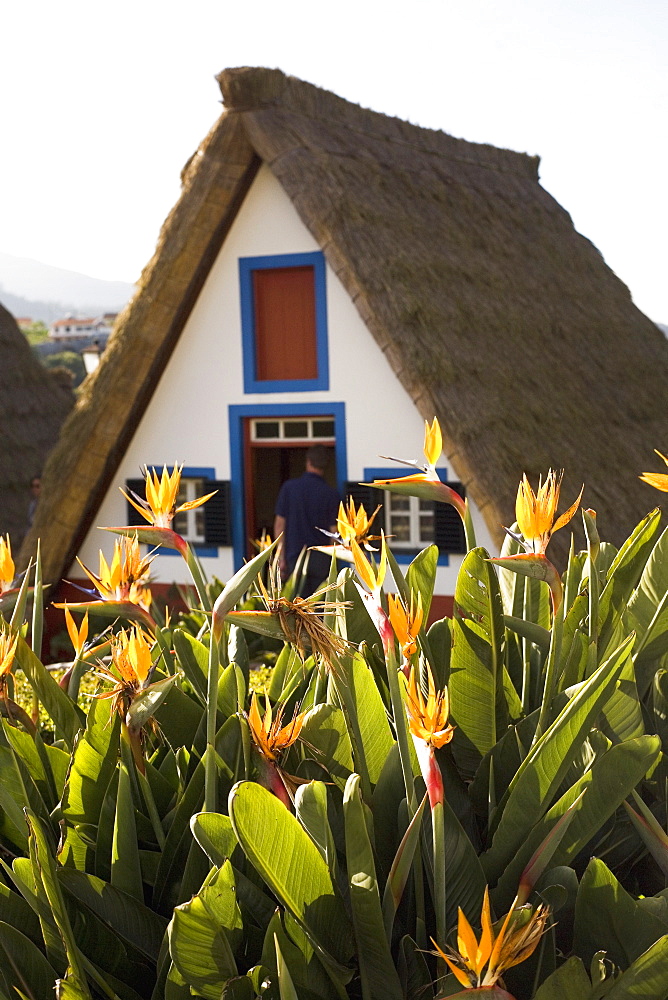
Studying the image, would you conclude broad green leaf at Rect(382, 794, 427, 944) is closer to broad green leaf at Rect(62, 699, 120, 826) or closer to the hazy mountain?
broad green leaf at Rect(62, 699, 120, 826)

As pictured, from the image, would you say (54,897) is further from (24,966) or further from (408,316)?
(408,316)

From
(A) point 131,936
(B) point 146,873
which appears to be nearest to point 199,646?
(B) point 146,873

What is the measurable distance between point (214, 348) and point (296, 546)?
5.38 ft

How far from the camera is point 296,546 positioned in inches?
245

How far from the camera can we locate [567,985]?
1025mm

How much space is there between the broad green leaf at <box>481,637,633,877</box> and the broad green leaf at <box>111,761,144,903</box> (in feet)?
1.45

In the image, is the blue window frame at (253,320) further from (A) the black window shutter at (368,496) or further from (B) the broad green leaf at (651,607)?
(B) the broad green leaf at (651,607)

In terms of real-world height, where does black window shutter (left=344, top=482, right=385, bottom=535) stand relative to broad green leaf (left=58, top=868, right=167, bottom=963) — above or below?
below

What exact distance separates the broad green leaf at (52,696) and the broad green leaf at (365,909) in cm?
55

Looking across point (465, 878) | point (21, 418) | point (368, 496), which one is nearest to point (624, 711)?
point (465, 878)

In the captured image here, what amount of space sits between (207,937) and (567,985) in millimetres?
383

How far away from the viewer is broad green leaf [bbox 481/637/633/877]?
114cm

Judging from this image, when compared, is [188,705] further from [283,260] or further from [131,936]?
[283,260]

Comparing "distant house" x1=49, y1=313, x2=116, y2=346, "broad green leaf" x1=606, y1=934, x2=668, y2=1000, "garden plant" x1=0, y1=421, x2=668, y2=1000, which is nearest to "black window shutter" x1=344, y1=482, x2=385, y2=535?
"garden plant" x1=0, y1=421, x2=668, y2=1000
